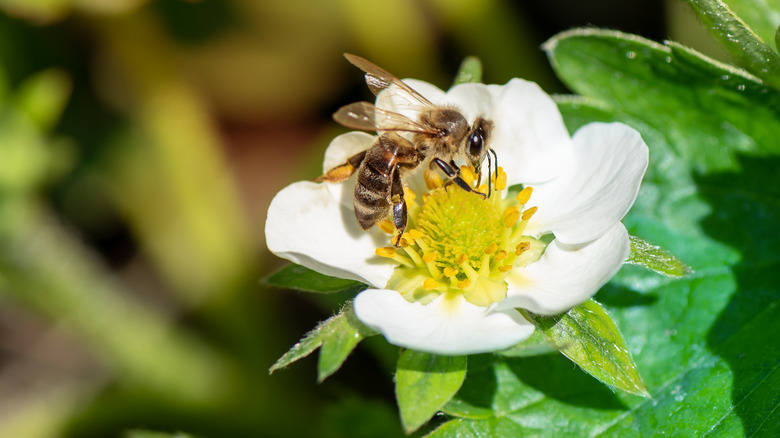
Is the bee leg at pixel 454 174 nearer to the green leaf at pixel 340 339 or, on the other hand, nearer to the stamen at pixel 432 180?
the stamen at pixel 432 180

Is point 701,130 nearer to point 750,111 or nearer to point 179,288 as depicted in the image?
point 750,111

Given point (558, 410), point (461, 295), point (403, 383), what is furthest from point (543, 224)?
point (403, 383)

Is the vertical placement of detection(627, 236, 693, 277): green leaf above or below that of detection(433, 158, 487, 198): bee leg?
above

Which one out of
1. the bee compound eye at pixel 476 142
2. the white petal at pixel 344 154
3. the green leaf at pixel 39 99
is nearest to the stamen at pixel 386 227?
the white petal at pixel 344 154

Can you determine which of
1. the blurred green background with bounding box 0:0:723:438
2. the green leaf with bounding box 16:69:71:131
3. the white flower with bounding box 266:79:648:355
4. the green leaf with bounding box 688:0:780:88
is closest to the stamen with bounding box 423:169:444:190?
the white flower with bounding box 266:79:648:355

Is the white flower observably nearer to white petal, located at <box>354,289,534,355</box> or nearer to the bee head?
white petal, located at <box>354,289,534,355</box>

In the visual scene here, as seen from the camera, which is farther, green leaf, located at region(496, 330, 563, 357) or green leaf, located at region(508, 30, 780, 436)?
green leaf, located at region(508, 30, 780, 436)
